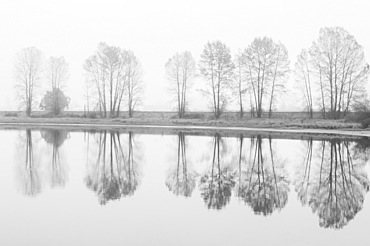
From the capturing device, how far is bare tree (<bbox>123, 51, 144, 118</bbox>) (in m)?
55.8

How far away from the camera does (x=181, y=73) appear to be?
173ft

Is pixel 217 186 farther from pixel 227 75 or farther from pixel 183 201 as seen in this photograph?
pixel 227 75

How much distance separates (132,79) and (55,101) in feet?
43.6

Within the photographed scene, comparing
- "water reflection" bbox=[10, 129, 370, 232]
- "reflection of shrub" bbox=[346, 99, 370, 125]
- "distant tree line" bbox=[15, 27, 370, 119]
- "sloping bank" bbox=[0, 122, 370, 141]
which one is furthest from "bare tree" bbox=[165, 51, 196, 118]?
"water reflection" bbox=[10, 129, 370, 232]

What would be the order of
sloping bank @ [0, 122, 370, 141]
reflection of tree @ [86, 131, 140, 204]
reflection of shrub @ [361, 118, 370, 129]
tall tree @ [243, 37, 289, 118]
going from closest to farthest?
reflection of tree @ [86, 131, 140, 204]
sloping bank @ [0, 122, 370, 141]
reflection of shrub @ [361, 118, 370, 129]
tall tree @ [243, 37, 289, 118]

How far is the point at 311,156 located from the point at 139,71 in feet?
144

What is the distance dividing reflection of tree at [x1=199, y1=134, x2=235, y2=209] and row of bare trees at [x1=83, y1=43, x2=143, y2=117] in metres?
43.7

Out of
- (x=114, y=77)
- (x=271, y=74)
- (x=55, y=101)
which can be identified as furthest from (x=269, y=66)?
(x=55, y=101)

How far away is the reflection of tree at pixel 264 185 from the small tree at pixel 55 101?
165ft

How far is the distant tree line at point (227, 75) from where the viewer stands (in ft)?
139

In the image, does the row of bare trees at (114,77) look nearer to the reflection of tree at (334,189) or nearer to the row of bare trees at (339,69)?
the row of bare trees at (339,69)

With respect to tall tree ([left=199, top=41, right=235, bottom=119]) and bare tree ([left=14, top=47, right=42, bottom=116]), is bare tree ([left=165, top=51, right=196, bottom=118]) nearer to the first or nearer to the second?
tall tree ([left=199, top=41, right=235, bottom=119])

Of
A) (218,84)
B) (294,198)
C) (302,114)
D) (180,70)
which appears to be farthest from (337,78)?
(294,198)

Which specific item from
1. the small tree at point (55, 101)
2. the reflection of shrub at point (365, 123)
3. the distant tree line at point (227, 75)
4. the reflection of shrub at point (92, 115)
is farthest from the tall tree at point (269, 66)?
the small tree at point (55, 101)
